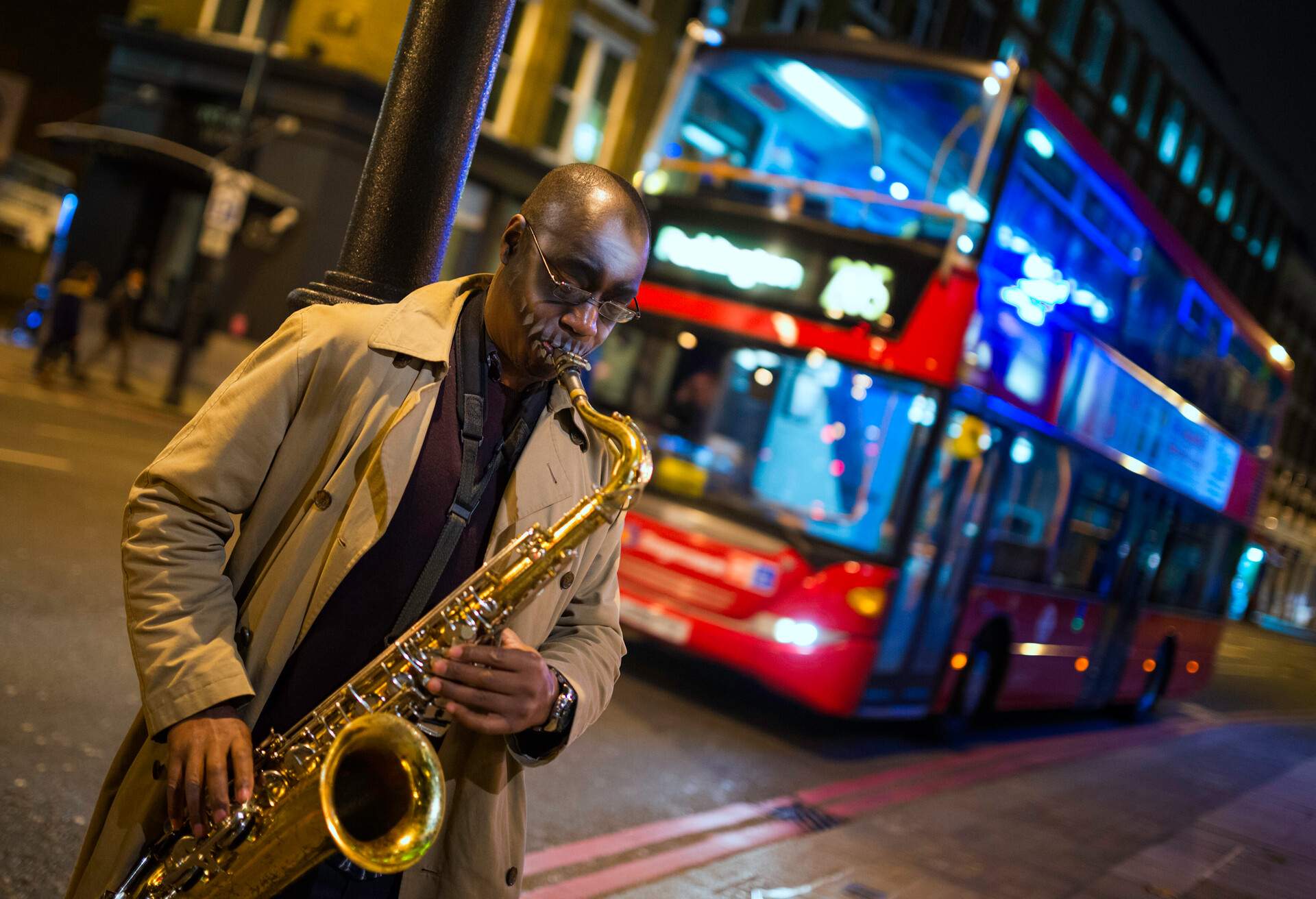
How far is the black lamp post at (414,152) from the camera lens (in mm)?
2760

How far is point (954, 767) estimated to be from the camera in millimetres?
8828

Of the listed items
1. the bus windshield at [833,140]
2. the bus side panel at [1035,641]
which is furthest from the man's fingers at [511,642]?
the bus side panel at [1035,641]

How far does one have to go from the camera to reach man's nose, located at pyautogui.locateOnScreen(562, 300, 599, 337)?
1.95 metres

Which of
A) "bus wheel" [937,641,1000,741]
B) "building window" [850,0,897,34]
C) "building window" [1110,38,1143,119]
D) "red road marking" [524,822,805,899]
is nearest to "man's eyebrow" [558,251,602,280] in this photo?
"red road marking" [524,822,805,899]

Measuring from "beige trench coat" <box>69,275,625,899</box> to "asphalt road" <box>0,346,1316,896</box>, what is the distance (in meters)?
2.19

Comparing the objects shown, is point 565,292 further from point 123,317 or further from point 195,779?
point 123,317

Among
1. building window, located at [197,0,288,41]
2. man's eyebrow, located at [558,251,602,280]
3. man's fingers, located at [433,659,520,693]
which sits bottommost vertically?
man's fingers, located at [433,659,520,693]

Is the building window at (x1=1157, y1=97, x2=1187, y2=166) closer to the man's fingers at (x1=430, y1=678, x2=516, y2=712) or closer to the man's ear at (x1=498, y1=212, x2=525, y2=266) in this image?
the man's ear at (x1=498, y1=212, x2=525, y2=266)

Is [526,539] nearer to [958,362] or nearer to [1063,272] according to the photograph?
[958,362]

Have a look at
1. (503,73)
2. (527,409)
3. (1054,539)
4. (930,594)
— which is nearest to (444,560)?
(527,409)

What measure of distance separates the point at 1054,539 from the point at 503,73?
15.7 m

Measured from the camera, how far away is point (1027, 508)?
951cm

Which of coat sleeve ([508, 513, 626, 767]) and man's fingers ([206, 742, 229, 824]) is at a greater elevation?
coat sleeve ([508, 513, 626, 767])

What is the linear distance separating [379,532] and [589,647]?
0.52m
